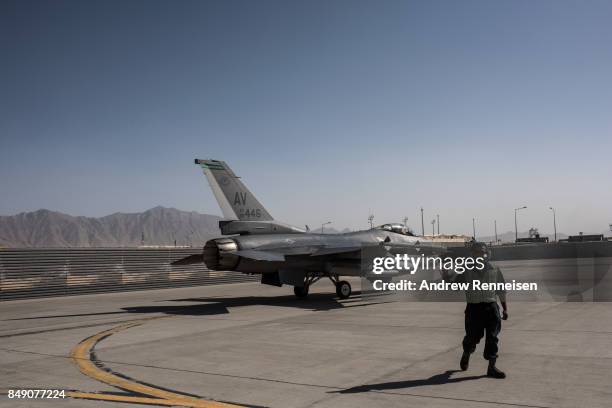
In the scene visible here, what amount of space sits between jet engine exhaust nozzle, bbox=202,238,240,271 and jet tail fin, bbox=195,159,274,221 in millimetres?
1953

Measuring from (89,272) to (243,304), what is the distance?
40.6ft

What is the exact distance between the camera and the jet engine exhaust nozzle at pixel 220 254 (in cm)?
1931

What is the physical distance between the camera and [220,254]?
1928 centimetres

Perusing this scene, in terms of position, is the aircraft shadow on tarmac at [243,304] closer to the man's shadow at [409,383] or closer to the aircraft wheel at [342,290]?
the aircraft wheel at [342,290]

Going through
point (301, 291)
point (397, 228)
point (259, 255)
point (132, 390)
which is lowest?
point (301, 291)

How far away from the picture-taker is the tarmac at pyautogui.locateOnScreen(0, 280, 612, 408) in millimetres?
7035

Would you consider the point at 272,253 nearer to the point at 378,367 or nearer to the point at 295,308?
the point at 295,308

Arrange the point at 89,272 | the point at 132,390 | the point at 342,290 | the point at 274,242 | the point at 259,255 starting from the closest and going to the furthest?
the point at 132,390 < the point at 259,255 < the point at 274,242 < the point at 342,290 < the point at 89,272

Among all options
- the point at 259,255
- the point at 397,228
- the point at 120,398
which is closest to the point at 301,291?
the point at 259,255

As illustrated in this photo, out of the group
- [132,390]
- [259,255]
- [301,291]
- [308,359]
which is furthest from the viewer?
[301,291]

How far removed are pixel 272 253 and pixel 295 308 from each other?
2483 mm

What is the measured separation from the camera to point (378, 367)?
877cm

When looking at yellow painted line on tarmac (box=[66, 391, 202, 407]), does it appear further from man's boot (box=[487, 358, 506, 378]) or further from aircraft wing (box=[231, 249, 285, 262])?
aircraft wing (box=[231, 249, 285, 262])

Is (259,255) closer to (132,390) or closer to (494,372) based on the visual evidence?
(132,390)
